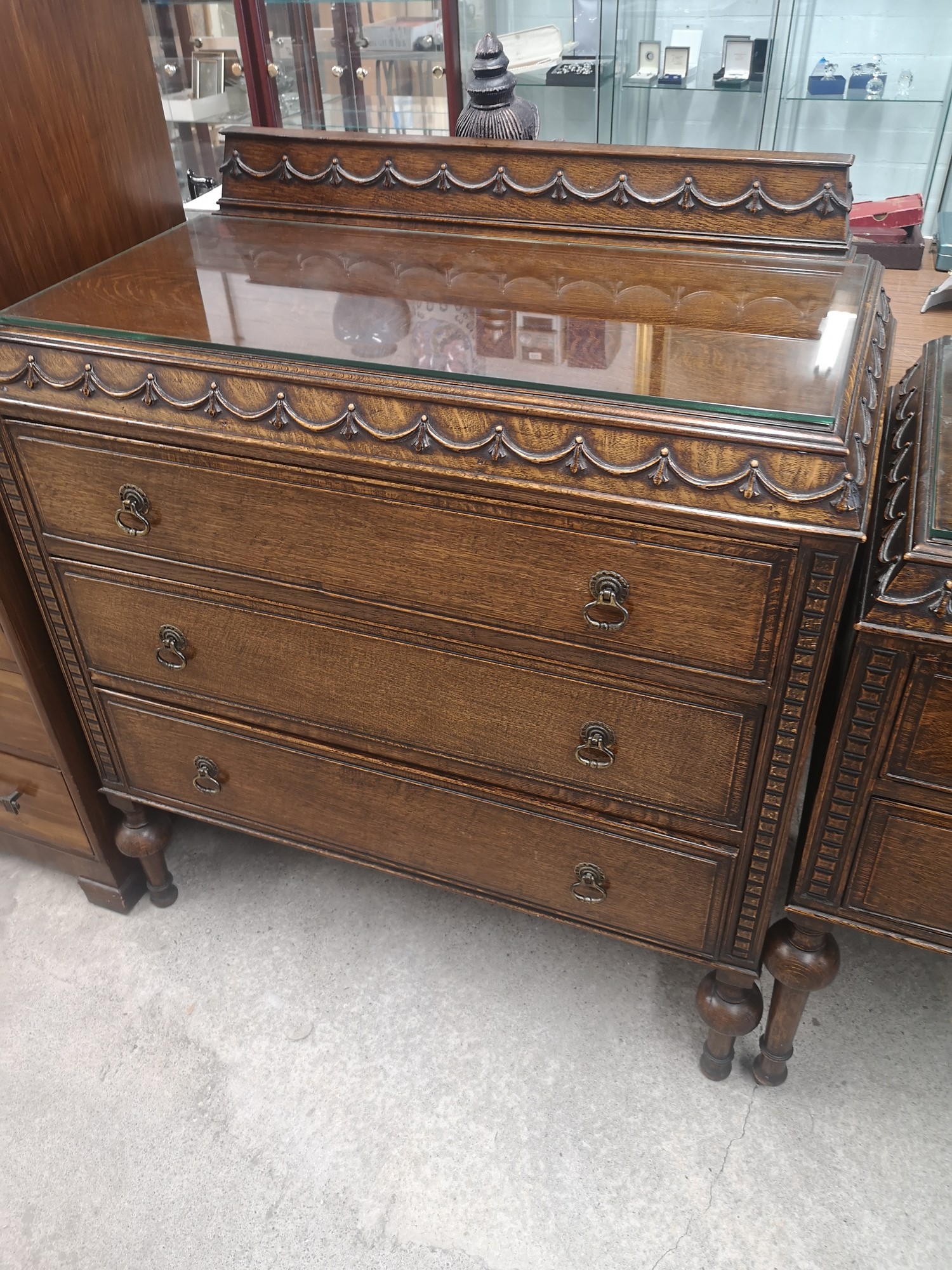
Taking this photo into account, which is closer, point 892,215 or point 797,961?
point 797,961

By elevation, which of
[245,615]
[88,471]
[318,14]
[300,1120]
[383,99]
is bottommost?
[300,1120]

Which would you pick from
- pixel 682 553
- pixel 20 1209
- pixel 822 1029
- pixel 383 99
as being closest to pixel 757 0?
pixel 383 99

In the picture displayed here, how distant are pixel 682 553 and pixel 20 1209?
1262 millimetres

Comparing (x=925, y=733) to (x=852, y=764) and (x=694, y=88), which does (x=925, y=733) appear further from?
(x=694, y=88)

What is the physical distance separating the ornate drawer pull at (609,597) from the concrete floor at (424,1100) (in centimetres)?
80

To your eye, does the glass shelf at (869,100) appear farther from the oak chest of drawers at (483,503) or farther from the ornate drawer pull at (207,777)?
the ornate drawer pull at (207,777)

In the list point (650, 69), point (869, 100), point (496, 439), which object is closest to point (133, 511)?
point (496, 439)

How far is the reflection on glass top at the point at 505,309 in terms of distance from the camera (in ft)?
3.18

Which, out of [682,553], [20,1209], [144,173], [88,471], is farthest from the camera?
[144,173]

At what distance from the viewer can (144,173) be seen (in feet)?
4.72

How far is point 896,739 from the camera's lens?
973 millimetres

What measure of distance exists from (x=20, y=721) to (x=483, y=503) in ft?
3.06

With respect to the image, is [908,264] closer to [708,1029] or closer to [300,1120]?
[708,1029]

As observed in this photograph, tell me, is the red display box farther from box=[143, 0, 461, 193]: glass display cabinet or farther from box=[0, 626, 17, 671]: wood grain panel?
box=[0, 626, 17, 671]: wood grain panel
